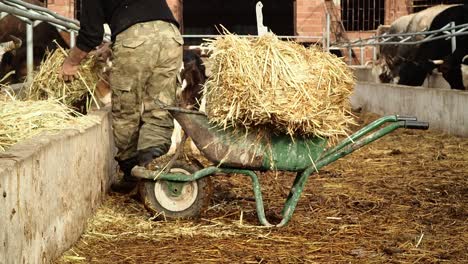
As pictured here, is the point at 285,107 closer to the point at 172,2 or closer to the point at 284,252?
the point at 284,252

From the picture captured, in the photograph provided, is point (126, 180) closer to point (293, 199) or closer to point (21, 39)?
point (293, 199)

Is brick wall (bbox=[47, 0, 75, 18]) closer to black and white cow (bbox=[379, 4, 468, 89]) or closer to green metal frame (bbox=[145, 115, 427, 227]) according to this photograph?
black and white cow (bbox=[379, 4, 468, 89])

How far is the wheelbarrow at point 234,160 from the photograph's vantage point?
17.9 ft

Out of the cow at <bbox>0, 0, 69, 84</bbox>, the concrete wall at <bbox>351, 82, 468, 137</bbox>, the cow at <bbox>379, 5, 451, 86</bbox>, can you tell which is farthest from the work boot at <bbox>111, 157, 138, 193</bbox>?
the cow at <bbox>379, 5, 451, 86</bbox>

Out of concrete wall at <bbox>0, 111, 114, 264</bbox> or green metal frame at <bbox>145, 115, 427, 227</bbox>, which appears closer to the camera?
concrete wall at <bbox>0, 111, 114, 264</bbox>

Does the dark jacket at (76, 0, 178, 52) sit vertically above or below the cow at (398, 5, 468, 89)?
above

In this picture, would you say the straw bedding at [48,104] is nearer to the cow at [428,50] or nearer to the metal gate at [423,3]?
the cow at [428,50]

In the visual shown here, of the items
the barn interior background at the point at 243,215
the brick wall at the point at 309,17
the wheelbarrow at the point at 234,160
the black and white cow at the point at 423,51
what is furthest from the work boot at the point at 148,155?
the brick wall at the point at 309,17

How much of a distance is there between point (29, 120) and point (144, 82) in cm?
157

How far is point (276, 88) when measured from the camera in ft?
17.4

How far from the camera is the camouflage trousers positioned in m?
6.23

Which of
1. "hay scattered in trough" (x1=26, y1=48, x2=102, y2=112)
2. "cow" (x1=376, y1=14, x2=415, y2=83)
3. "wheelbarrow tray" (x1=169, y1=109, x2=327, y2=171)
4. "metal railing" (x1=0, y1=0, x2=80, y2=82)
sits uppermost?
"metal railing" (x1=0, y1=0, x2=80, y2=82)

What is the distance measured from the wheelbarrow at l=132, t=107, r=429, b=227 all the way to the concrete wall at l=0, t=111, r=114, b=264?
0.45 m

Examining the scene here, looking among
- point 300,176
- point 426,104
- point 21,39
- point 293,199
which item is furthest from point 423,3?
point 293,199
